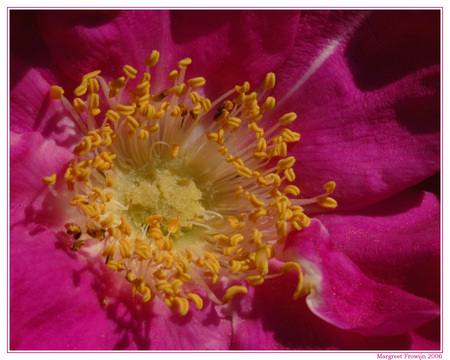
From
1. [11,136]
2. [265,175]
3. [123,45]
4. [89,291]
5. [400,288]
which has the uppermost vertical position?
[123,45]

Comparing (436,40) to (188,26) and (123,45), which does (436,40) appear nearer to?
(188,26)

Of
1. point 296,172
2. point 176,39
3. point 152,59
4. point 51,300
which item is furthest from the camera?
point 296,172

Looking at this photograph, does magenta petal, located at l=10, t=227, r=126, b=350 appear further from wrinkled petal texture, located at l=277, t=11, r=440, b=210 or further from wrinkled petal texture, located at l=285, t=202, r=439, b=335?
wrinkled petal texture, located at l=277, t=11, r=440, b=210

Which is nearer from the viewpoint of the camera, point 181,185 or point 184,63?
point 184,63

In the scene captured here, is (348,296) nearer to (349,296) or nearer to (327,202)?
(349,296)

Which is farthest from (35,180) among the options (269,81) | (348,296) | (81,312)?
(348,296)

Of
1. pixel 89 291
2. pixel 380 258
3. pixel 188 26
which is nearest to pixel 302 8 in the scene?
pixel 188 26

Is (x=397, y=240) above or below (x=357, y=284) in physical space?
above
